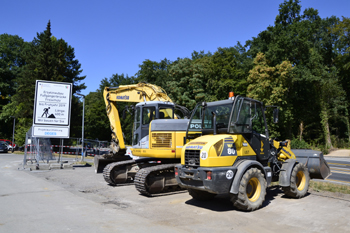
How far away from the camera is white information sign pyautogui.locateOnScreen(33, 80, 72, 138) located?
18734mm

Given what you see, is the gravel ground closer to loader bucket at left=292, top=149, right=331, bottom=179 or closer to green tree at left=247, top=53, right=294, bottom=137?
loader bucket at left=292, top=149, right=331, bottom=179

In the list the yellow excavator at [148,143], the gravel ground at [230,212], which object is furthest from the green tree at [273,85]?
the gravel ground at [230,212]

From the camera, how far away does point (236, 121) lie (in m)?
7.95

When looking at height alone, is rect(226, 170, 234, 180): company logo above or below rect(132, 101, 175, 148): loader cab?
below

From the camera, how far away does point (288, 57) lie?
3700cm

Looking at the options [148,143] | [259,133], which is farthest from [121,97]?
[259,133]

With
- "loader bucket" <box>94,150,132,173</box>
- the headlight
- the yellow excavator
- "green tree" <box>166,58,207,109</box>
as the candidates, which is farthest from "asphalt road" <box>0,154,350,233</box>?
"green tree" <box>166,58,207,109</box>

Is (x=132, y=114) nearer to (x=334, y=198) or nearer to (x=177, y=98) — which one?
(x=334, y=198)

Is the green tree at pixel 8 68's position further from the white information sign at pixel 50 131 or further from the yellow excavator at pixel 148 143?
the yellow excavator at pixel 148 143

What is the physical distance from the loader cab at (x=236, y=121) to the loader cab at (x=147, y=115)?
337 cm

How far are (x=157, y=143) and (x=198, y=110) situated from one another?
239 cm

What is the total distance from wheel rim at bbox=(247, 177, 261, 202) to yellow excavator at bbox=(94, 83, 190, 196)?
3.22 meters

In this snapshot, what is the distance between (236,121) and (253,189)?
196 cm

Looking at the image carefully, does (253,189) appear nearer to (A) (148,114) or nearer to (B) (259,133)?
(B) (259,133)
